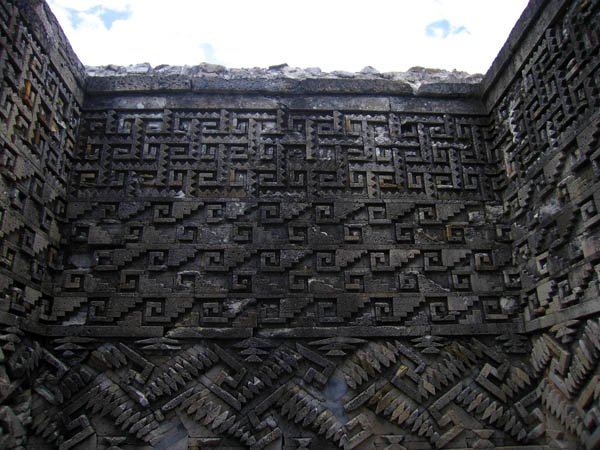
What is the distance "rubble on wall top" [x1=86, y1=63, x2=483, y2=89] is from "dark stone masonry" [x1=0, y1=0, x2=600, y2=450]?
52 mm

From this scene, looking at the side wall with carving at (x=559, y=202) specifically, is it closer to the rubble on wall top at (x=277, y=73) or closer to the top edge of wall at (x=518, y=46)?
the top edge of wall at (x=518, y=46)

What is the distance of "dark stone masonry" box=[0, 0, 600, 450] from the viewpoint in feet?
16.3

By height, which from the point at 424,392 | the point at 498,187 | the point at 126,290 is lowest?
the point at 424,392

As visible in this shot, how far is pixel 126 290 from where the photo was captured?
18.5 feet

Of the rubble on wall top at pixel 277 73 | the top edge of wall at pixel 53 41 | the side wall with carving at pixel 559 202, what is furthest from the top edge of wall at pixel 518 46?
the top edge of wall at pixel 53 41

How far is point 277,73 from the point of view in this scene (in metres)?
6.84

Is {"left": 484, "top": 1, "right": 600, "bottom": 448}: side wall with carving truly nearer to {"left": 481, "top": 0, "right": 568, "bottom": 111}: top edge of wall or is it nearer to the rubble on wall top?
{"left": 481, "top": 0, "right": 568, "bottom": 111}: top edge of wall

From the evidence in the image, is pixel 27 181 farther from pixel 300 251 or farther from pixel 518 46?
pixel 518 46

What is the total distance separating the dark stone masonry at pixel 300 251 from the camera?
4.96m

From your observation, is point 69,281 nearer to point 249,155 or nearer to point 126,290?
point 126,290

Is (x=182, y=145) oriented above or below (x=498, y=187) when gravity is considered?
above

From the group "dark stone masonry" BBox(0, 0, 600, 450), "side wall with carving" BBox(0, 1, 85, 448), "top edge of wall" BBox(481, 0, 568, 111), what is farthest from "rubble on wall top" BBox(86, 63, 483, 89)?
"side wall with carving" BBox(0, 1, 85, 448)

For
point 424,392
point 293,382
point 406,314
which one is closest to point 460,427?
point 424,392

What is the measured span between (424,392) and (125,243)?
12.3ft
